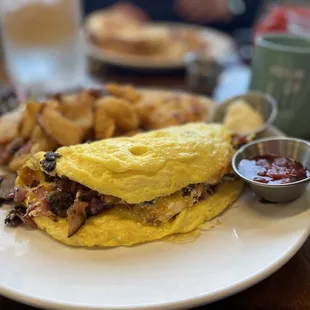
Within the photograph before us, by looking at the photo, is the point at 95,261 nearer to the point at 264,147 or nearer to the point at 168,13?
the point at 264,147

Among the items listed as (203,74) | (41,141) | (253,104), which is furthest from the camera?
(203,74)

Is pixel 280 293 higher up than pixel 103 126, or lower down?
lower down

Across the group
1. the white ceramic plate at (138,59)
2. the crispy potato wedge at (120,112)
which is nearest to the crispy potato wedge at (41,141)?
the crispy potato wedge at (120,112)

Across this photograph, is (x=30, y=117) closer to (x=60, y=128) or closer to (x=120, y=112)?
(x=60, y=128)

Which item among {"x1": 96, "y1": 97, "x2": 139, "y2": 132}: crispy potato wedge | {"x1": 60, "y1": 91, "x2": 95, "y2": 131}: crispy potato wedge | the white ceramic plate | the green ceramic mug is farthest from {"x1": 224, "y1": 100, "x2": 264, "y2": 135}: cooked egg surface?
the white ceramic plate

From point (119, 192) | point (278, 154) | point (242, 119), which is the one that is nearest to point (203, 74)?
point (242, 119)

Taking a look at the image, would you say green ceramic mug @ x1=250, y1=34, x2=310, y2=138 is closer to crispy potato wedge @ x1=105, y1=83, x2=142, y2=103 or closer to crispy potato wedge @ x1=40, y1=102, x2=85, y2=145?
crispy potato wedge @ x1=105, y1=83, x2=142, y2=103

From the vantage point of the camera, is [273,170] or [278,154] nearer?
[273,170]

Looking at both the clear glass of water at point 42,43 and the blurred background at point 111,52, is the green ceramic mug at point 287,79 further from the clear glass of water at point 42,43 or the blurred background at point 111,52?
the clear glass of water at point 42,43
